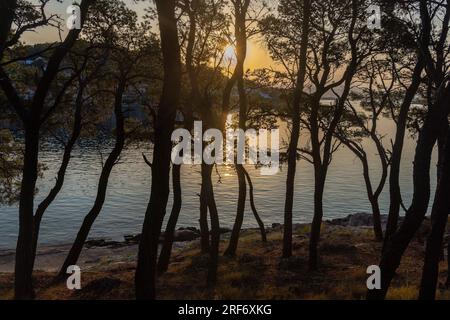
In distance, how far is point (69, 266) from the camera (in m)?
20.6

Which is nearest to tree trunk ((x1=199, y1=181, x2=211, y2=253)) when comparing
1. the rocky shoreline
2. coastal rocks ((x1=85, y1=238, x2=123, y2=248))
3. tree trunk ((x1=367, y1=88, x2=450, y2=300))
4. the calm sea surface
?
the rocky shoreline

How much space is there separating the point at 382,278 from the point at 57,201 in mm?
61688

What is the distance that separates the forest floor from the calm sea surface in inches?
689

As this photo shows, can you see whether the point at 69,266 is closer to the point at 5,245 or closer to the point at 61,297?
the point at 61,297

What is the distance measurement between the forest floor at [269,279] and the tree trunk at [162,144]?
5.32m

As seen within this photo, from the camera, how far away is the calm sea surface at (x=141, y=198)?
52.8m

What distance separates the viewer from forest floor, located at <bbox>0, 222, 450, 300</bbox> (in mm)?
15039

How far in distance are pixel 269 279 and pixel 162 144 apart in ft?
32.4

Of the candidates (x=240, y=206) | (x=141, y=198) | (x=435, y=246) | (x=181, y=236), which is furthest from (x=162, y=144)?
(x=141, y=198)

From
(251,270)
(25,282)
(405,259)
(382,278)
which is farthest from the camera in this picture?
(405,259)

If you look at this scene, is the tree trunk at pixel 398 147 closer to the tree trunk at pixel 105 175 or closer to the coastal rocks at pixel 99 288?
the coastal rocks at pixel 99 288

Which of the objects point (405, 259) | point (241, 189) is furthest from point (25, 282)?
point (405, 259)

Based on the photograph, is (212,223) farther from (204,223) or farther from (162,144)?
(162,144)

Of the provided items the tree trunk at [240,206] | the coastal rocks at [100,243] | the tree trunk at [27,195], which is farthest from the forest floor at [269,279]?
the coastal rocks at [100,243]
